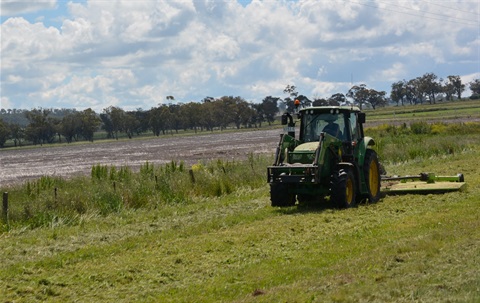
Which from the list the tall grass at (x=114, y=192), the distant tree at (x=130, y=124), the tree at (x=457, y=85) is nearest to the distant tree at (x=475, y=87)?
the tree at (x=457, y=85)

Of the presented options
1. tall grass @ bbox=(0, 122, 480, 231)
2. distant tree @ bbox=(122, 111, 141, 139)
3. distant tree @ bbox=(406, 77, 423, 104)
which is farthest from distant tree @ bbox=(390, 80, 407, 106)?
tall grass @ bbox=(0, 122, 480, 231)

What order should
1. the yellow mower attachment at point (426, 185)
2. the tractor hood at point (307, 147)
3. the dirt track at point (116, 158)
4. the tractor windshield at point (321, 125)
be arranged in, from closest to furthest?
1. the tractor hood at point (307, 147)
2. the tractor windshield at point (321, 125)
3. the yellow mower attachment at point (426, 185)
4. the dirt track at point (116, 158)

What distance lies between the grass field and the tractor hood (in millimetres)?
1374

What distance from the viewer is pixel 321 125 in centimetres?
1733

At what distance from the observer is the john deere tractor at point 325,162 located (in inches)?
627

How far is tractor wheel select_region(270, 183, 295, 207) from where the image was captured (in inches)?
644

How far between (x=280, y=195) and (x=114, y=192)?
5536mm

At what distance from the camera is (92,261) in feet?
38.6

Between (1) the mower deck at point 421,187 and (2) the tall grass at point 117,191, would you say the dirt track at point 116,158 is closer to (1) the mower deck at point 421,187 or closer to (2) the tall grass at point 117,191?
(2) the tall grass at point 117,191

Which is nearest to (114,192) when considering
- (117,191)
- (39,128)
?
(117,191)

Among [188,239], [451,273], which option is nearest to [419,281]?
[451,273]

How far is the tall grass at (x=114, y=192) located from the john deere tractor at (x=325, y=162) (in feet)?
14.8

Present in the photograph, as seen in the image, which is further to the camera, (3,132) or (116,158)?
(3,132)

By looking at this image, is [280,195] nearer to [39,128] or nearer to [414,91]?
[39,128]
